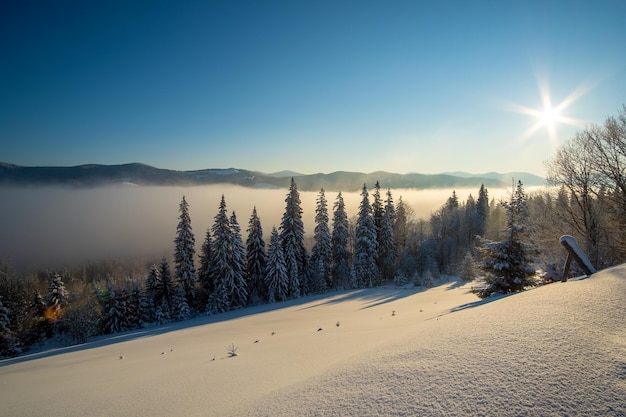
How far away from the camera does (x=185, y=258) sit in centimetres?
3466

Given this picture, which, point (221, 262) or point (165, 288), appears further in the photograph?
point (165, 288)

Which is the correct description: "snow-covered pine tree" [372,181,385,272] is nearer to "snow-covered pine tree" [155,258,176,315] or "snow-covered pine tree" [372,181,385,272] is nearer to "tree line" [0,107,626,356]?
"tree line" [0,107,626,356]

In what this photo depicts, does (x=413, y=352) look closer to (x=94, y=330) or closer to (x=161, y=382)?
(x=161, y=382)

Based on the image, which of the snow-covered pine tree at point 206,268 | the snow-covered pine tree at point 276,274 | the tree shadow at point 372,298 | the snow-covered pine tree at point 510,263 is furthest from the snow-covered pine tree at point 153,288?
the snow-covered pine tree at point 510,263

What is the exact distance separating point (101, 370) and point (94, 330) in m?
29.4

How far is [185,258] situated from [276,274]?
452 inches

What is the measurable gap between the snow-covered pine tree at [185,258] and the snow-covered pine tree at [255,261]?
677 centimetres

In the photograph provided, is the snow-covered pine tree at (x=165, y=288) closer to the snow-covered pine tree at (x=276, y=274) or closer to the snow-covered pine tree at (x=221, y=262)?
the snow-covered pine tree at (x=221, y=262)

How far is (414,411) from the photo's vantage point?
8.27ft

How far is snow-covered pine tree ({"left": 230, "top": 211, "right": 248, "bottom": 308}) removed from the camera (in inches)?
1320

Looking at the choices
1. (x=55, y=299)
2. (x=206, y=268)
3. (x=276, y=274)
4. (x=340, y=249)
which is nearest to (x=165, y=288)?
(x=206, y=268)

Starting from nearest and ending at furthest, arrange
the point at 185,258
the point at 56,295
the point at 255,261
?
the point at 185,258, the point at 56,295, the point at 255,261

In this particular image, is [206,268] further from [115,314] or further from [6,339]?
[6,339]

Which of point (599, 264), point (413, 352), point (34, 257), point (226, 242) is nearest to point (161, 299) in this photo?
point (226, 242)
